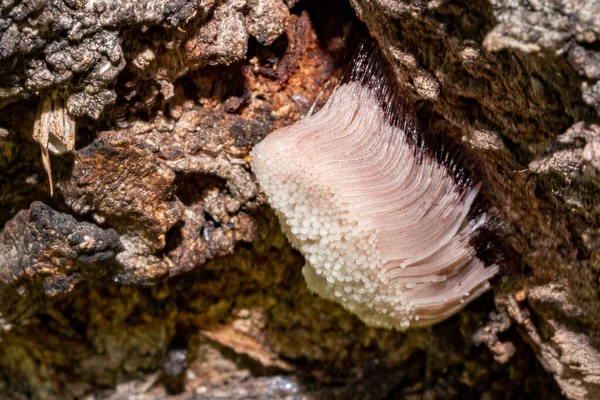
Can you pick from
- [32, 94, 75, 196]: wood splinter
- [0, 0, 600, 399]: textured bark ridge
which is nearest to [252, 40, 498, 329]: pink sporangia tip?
[0, 0, 600, 399]: textured bark ridge

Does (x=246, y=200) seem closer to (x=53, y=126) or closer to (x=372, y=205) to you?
(x=372, y=205)

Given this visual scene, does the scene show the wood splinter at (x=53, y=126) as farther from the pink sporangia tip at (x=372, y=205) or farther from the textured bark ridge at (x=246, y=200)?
the pink sporangia tip at (x=372, y=205)

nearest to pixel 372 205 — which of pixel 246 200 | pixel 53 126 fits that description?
pixel 246 200

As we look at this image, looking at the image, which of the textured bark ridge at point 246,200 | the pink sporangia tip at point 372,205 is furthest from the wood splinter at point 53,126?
the pink sporangia tip at point 372,205

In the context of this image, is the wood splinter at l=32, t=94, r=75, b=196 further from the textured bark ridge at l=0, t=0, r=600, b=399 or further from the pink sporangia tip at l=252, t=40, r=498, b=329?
the pink sporangia tip at l=252, t=40, r=498, b=329

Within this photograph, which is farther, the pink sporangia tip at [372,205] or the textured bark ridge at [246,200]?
the pink sporangia tip at [372,205]

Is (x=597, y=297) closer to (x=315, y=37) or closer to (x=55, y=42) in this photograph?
(x=315, y=37)
